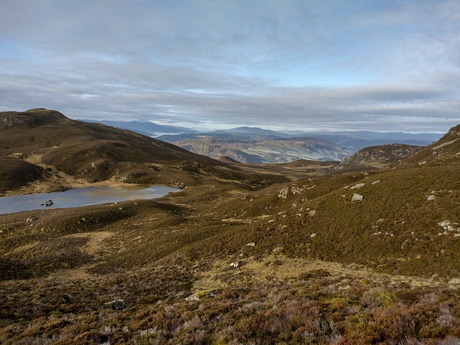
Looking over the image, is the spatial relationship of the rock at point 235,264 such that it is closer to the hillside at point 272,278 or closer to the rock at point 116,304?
the hillside at point 272,278

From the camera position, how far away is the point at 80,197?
112312mm

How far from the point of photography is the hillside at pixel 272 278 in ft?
34.4

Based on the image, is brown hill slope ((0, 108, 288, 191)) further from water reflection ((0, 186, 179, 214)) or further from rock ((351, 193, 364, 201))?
rock ((351, 193, 364, 201))

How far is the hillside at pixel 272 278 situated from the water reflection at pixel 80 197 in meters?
54.0

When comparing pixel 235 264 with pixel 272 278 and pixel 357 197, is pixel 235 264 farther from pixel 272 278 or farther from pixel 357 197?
pixel 357 197

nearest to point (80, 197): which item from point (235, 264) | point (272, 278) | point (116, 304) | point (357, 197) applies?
point (235, 264)

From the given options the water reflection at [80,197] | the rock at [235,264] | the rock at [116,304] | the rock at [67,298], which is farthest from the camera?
the water reflection at [80,197]

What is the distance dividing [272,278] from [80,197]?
11149cm

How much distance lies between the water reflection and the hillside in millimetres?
53990

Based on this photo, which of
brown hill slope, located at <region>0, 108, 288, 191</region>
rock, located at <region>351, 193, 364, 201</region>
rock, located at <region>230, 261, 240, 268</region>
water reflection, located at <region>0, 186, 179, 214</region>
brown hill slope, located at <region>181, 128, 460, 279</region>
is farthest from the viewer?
brown hill slope, located at <region>0, 108, 288, 191</region>

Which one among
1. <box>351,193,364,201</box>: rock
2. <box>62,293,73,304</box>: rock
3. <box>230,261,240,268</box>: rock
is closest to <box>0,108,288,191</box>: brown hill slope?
<box>351,193,364,201</box>: rock

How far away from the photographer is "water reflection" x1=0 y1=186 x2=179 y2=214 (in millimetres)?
97812

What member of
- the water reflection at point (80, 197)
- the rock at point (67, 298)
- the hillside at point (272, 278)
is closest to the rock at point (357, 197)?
the hillside at point (272, 278)

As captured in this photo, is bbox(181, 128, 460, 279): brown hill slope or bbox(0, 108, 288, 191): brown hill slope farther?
bbox(0, 108, 288, 191): brown hill slope
